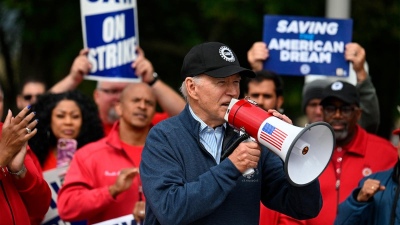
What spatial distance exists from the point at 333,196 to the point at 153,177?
2.36 meters

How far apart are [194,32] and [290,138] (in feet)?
32.1

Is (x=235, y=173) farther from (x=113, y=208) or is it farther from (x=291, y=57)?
(x=291, y=57)

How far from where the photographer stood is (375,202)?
6289 mm

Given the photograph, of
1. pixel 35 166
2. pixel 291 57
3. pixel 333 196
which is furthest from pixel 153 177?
pixel 291 57

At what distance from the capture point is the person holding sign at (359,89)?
25.7 ft

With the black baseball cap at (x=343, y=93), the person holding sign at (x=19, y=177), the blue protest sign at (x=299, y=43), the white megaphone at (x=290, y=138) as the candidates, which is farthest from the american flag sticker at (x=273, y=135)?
the blue protest sign at (x=299, y=43)

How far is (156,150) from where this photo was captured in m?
4.96

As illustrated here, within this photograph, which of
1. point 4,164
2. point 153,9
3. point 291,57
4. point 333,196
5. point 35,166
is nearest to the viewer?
point 4,164

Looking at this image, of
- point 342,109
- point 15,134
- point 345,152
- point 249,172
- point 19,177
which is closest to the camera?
point 249,172

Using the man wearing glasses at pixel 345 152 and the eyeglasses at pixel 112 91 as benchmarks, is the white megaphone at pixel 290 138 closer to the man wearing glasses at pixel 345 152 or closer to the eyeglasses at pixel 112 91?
the man wearing glasses at pixel 345 152

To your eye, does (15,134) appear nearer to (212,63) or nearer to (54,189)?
(212,63)

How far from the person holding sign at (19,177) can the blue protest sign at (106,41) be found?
2555 mm

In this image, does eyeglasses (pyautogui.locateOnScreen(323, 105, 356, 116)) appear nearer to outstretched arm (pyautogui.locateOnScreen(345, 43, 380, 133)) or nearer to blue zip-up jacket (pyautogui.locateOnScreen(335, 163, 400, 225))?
outstretched arm (pyautogui.locateOnScreen(345, 43, 380, 133))

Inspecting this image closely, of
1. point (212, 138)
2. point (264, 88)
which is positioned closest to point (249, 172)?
point (212, 138)
